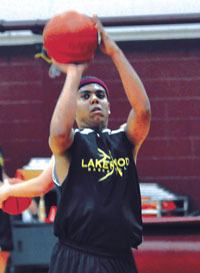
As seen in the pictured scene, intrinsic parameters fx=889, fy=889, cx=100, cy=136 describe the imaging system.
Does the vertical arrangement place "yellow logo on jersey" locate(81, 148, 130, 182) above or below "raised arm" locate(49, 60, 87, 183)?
below

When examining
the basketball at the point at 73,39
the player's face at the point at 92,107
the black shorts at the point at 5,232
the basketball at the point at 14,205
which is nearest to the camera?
the basketball at the point at 73,39

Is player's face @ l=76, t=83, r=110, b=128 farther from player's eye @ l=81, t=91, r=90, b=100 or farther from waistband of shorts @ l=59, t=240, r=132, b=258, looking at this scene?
waistband of shorts @ l=59, t=240, r=132, b=258

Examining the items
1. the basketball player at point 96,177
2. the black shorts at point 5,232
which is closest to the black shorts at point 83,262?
the basketball player at point 96,177

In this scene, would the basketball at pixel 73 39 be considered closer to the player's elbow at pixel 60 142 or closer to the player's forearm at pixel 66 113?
the player's forearm at pixel 66 113

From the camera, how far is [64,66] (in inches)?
158

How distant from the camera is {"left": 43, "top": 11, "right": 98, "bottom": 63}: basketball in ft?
13.1

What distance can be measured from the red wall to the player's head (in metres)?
3.78

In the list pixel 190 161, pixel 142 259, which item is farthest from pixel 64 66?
pixel 190 161

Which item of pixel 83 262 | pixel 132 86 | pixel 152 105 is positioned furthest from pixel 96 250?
pixel 152 105

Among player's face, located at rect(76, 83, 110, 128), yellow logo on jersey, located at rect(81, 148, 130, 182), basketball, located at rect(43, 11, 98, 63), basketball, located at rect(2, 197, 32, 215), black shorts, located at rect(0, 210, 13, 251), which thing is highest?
basketball, located at rect(43, 11, 98, 63)

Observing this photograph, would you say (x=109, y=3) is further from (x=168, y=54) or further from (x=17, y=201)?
(x=17, y=201)

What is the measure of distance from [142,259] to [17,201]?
1352 mm

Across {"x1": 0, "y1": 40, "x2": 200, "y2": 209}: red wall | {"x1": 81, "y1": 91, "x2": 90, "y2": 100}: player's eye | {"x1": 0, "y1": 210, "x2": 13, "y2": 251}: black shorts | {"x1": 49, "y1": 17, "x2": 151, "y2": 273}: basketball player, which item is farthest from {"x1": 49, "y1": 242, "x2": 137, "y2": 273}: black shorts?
{"x1": 0, "y1": 40, "x2": 200, "y2": 209}: red wall

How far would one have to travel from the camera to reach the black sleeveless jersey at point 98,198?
397 centimetres
